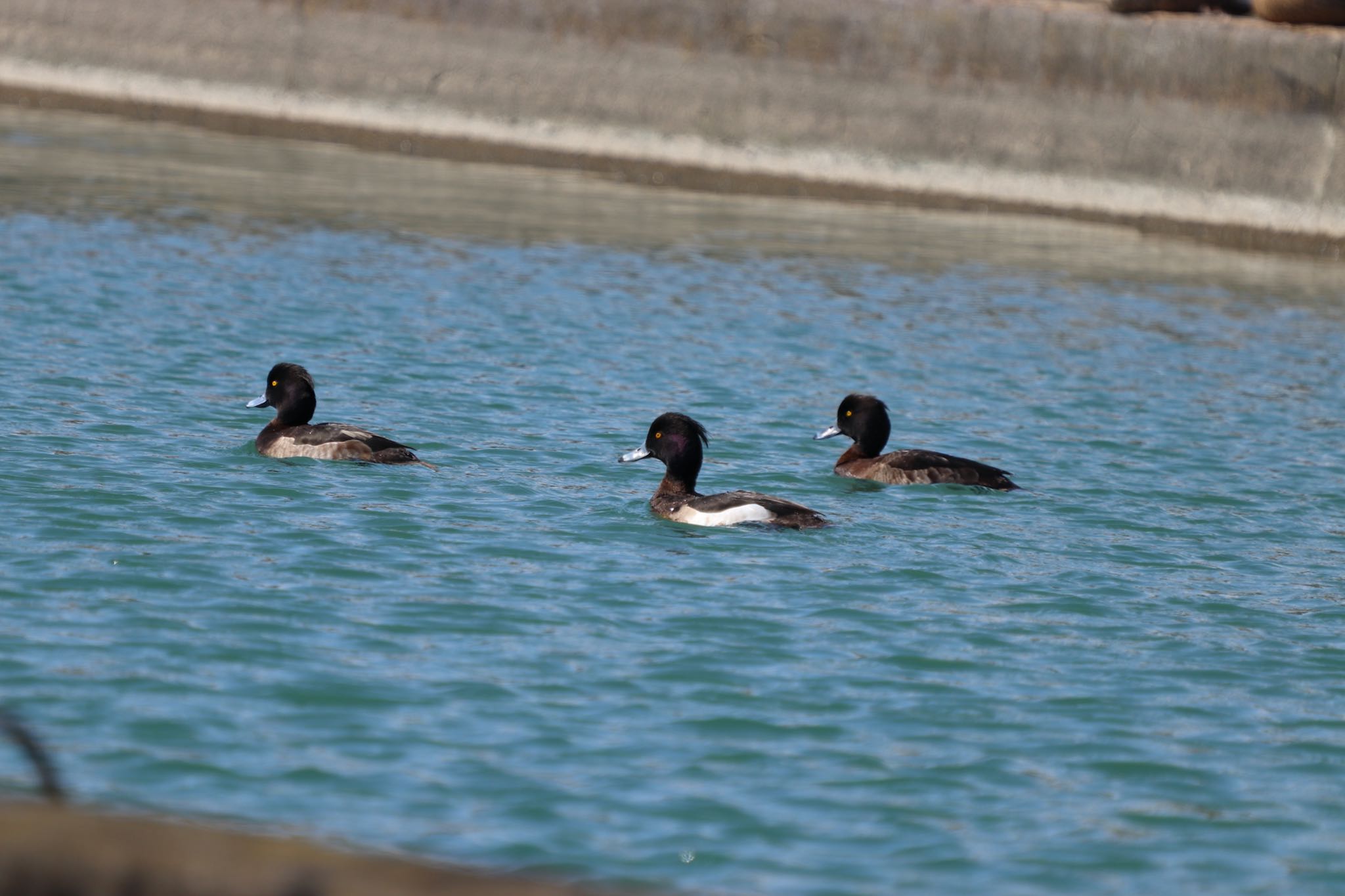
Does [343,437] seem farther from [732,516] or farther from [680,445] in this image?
[732,516]

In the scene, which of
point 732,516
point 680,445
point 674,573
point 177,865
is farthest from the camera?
point 680,445

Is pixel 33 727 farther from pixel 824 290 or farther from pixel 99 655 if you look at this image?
pixel 824 290

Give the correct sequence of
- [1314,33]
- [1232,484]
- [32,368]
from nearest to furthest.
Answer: [1232,484] → [32,368] → [1314,33]

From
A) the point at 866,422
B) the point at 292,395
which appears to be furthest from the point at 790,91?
the point at 292,395

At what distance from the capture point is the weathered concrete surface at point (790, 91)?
2528 centimetres

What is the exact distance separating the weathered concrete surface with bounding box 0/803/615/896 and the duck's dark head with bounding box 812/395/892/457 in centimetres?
1019

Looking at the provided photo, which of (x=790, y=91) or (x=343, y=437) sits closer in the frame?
(x=343, y=437)

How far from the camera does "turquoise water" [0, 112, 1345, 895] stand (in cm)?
721

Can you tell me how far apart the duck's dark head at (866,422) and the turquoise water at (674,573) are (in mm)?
408

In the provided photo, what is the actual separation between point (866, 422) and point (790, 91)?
13.9 metres

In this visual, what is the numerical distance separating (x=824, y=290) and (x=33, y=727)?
1451cm

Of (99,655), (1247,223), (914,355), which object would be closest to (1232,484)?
(914,355)

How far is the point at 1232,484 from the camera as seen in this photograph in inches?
548

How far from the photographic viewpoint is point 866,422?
1390 centimetres
